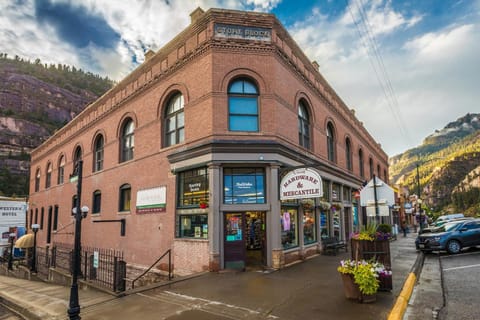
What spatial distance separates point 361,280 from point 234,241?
5859 mm

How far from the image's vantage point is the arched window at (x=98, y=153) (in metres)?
21.6

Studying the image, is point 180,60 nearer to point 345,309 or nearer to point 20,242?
point 345,309

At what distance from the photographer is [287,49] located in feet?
48.1

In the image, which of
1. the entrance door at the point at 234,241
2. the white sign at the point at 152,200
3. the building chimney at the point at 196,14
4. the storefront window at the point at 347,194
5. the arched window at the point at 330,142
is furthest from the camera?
the storefront window at the point at 347,194

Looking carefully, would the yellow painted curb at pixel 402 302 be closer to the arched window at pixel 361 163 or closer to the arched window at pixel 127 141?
the arched window at pixel 127 141

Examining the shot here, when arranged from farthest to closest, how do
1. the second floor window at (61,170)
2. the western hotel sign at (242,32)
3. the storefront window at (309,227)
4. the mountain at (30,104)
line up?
the mountain at (30,104)
the second floor window at (61,170)
the storefront window at (309,227)
the western hotel sign at (242,32)

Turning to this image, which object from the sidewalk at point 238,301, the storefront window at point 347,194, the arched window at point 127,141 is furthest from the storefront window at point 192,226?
the storefront window at point 347,194

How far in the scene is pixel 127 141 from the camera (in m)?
18.8

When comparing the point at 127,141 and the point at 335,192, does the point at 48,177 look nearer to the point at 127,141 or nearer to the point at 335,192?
the point at 127,141

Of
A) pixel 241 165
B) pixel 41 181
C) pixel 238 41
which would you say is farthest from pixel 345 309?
pixel 41 181

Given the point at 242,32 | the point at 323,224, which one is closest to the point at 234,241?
the point at 323,224

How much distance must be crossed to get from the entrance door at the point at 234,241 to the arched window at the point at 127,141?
9.12 metres

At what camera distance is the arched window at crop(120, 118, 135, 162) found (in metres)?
18.4

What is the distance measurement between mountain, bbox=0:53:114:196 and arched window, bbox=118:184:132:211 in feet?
291
